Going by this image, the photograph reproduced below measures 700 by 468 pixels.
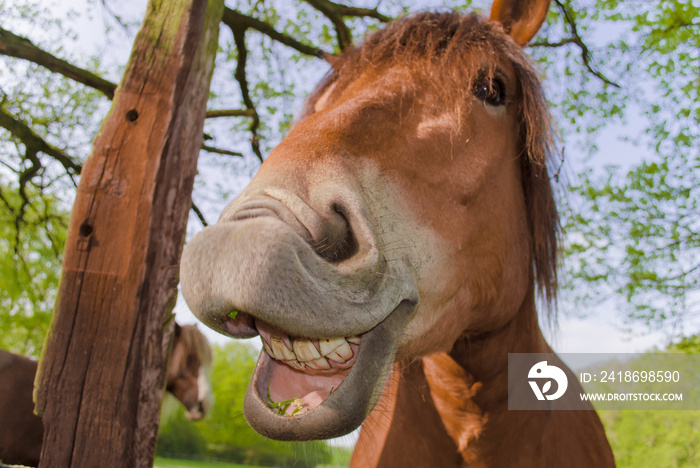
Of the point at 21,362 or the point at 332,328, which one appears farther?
the point at 21,362

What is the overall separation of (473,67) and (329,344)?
3.76 feet

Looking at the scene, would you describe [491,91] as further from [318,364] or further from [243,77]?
[243,77]

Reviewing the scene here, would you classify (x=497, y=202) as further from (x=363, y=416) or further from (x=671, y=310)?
(x=671, y=310)

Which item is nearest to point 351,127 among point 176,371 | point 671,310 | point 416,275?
point 416,275

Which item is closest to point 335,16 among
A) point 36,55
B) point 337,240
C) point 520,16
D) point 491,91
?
point 36,55

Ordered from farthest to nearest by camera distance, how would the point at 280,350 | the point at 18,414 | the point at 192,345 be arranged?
the point at 192,345, the point at 18,414, the point at 280,350

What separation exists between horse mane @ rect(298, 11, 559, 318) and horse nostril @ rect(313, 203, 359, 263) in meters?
0.76

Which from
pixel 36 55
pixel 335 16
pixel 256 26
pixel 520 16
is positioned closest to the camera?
pixel 520 16

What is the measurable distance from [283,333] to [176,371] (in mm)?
5713

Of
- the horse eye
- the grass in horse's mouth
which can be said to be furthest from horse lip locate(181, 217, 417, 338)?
the horse eye

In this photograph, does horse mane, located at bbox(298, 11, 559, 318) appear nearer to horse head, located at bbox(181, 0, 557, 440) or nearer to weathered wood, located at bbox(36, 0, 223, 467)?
horse head, located at bbox(181, 0, 557, 440)

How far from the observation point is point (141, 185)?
202 cm

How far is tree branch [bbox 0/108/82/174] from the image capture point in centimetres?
450

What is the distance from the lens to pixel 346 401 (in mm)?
1016
